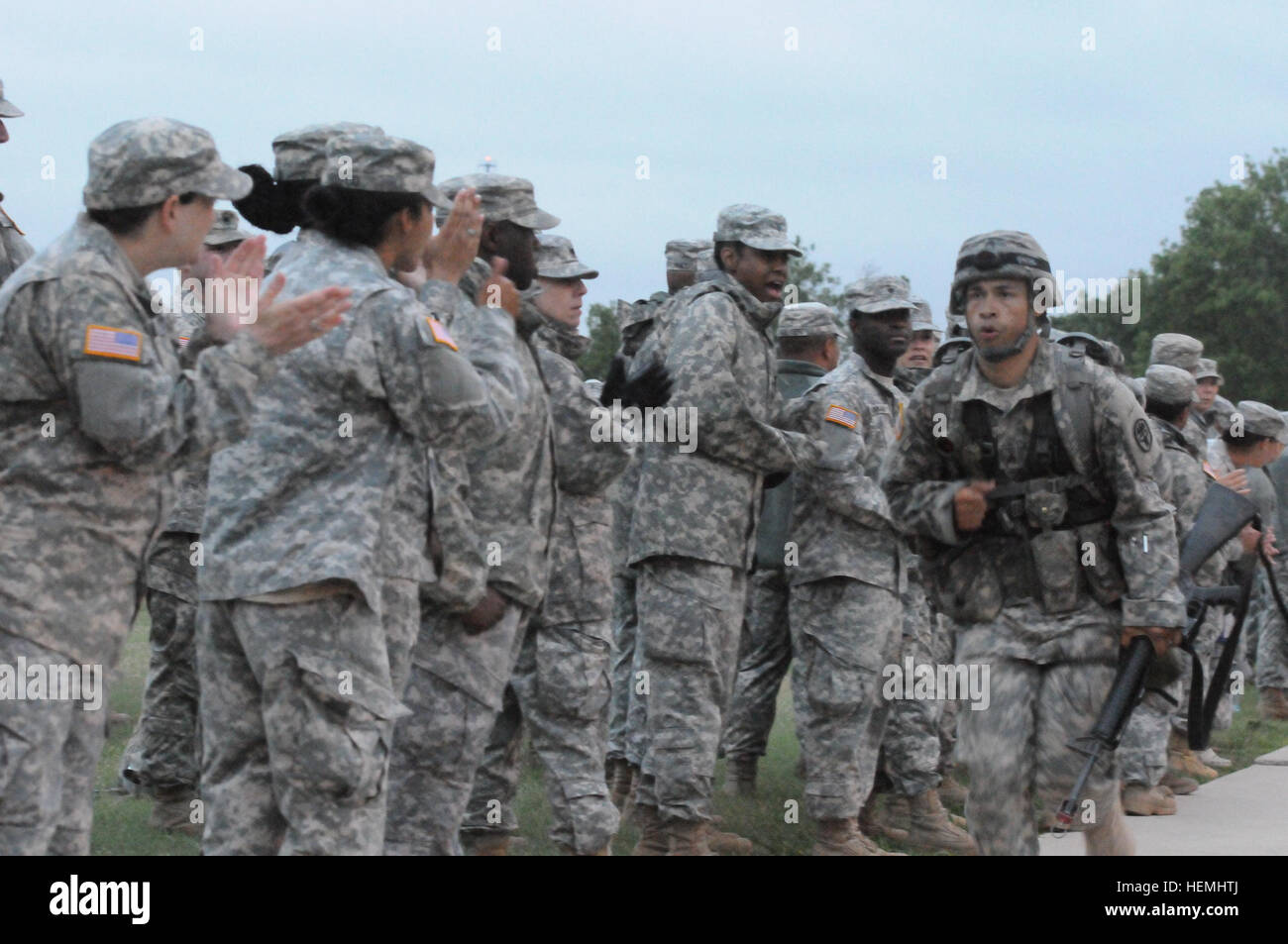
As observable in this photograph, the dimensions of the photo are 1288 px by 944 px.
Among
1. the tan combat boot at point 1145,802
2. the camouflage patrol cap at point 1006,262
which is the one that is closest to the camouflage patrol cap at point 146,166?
the camouflage patrol cap at point 1006,262

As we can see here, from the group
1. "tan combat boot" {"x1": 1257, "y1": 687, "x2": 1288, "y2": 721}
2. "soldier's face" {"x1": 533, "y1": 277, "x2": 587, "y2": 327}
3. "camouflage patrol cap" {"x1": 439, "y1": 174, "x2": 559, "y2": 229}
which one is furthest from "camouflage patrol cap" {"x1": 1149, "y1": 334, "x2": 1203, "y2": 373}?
"camouflage patrol cap" {"x1": 439, "y1": 174, "x2": 559, "y2": 229}

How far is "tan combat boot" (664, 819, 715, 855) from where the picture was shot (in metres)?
7.54

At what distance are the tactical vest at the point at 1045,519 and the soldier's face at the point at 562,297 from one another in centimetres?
193

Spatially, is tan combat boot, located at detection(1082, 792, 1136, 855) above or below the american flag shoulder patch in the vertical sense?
below

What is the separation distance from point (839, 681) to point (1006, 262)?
100 inches

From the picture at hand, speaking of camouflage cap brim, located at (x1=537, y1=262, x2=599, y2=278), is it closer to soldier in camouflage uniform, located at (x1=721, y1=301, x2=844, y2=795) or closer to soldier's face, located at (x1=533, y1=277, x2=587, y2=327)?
soldier's face, located at (x1=533, y1=277, x2=587, y2=327)

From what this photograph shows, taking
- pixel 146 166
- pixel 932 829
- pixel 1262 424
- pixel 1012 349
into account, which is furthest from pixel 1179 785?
pixel 146 166

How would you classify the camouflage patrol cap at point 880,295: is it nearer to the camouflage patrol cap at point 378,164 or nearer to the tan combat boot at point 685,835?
the tan combat boot at point 685,835

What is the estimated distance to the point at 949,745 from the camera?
10281mm

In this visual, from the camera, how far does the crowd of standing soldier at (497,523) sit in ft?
14.8

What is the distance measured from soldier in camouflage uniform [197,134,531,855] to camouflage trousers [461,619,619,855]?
2009 mm

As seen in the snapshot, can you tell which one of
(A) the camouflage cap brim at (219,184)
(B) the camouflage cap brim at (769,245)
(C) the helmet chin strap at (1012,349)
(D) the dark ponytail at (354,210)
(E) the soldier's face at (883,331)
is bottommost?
(E) the soldier's face at (883,331)

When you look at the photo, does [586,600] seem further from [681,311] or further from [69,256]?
[69,256]

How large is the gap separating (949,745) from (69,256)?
22.7 ft
